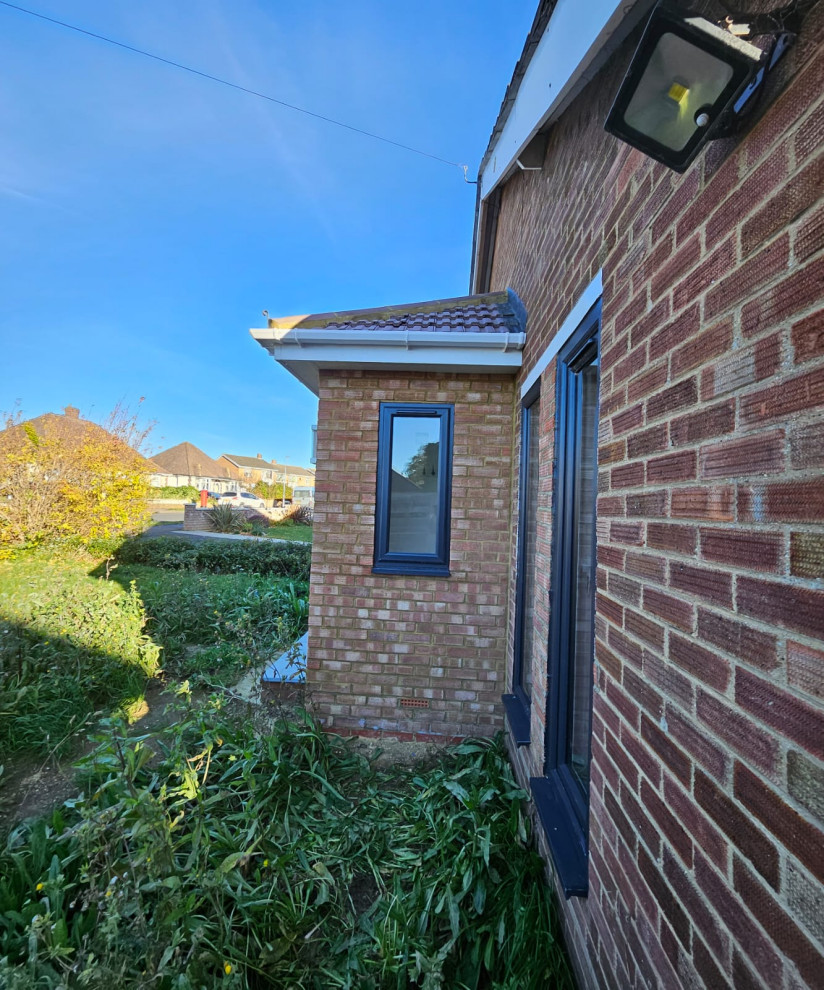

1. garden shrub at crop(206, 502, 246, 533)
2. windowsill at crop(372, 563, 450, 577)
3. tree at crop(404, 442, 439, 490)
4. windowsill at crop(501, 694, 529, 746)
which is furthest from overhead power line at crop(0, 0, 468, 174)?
garden shrub at crop(206, 502, 246, 533)

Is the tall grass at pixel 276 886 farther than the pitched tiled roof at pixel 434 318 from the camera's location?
No

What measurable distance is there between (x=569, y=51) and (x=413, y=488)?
265 centimetres

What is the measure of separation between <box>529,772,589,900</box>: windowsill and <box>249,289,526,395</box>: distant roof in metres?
2.68

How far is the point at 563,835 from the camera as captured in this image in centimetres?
182

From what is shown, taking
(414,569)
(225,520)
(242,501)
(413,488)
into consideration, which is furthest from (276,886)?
(242,501)

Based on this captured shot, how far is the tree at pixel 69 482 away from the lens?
27.9 ft

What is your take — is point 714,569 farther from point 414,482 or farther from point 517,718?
point 414,482

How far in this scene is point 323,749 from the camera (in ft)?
11.0

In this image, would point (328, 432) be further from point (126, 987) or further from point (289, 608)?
point (289, 608)

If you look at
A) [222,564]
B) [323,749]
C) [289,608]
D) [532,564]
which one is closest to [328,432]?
[532,564]

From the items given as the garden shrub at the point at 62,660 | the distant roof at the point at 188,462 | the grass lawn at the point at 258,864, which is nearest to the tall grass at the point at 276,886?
the grass lawn at the point at 258,864

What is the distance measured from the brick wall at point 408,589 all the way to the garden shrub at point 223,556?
235 inches

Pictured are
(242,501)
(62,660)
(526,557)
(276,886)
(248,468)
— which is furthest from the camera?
(248,468)

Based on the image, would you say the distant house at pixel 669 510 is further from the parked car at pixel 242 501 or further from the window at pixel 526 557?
the parked car at pixel 242 501
